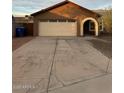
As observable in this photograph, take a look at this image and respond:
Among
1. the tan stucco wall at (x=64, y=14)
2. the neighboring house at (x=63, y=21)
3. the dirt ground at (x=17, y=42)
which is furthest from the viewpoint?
the tan stucco wall at (x=64, y=14)

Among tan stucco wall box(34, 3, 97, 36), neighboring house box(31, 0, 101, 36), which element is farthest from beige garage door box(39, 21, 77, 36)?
tan stucco wall box(34, 3, 97, 36)

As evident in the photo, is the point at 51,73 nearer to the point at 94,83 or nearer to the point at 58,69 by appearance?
the point at 58,69

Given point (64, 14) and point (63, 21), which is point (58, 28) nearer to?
point (63, 21)

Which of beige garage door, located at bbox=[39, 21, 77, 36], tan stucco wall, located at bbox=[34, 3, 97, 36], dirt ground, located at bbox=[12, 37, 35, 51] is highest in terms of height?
tan stucco wall, located at bbox=[34, 3, 97, 36]

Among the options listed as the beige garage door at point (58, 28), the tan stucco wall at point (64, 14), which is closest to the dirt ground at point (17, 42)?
the beige garage door at point (58, 28)

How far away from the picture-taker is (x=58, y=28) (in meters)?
14.9

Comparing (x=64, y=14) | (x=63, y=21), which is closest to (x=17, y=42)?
(x=63, y=21)

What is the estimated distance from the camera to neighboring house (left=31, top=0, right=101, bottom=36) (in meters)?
14.9

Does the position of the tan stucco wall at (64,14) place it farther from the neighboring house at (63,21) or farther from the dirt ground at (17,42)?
the dirt ground at (17,42)

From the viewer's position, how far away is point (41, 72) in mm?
4402

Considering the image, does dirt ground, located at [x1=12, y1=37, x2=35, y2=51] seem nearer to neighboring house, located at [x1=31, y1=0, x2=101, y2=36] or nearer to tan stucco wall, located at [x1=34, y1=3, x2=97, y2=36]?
neighboring house, located at [x1=31, y1=0, x2=101, y2=36]

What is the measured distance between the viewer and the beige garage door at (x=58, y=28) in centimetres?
1478

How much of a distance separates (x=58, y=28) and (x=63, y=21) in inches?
37.3
